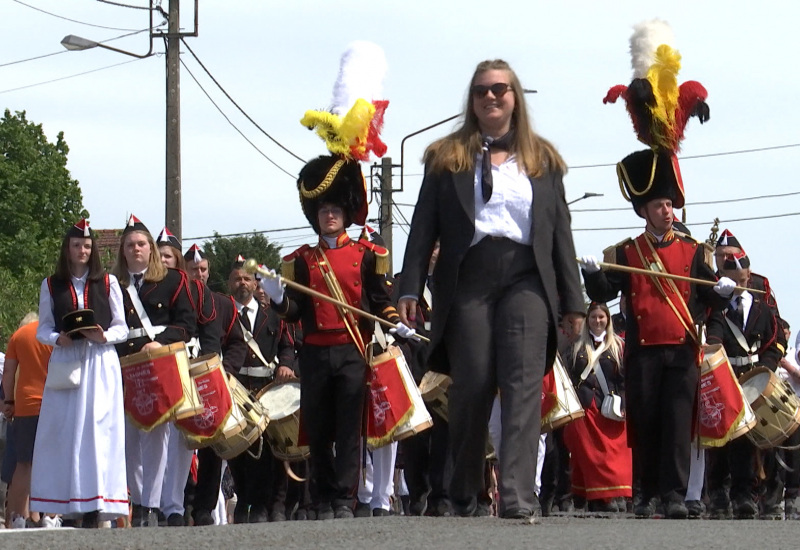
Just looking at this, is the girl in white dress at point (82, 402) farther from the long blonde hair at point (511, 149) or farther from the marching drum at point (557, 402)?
the marching drum at point (557, 402)

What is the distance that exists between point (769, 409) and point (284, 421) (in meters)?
3.52

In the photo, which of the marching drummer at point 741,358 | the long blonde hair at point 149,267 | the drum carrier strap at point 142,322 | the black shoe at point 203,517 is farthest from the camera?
the marching drummer at point 741,358

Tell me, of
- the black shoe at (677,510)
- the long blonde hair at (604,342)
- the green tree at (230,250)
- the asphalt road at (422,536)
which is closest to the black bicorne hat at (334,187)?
the black shoe at (677,510)

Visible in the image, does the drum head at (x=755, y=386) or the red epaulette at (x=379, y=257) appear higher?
the red epaulette at (x=379, y=257)

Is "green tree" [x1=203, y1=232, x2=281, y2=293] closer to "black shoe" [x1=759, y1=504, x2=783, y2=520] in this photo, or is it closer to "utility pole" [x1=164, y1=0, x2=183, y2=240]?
"utility pole" [x1=164, y1=0, x2=183, y2=240]

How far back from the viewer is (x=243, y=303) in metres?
15.4

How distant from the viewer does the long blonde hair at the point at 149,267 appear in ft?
43.2

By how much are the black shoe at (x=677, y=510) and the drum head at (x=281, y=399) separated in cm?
334

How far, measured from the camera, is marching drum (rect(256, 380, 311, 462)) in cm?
1421

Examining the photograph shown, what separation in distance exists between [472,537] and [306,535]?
0.78 m

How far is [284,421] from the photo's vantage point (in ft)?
46.8

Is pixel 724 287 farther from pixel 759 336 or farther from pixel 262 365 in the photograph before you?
pixel 262 365

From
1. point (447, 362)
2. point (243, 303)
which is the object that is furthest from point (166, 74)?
point (447, 362)

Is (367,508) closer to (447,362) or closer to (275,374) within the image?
(275,374)
